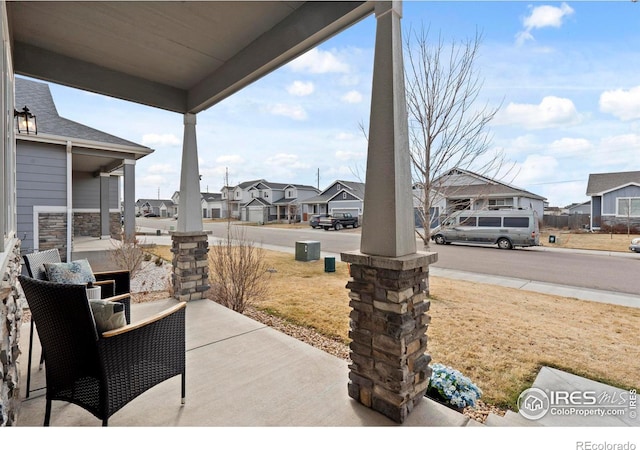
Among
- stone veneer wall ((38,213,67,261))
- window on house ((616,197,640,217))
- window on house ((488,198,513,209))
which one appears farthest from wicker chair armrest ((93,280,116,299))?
window on house ((616,197,640,217))

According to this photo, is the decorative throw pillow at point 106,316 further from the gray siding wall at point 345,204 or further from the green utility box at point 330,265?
the gray siding wall at point 345,204

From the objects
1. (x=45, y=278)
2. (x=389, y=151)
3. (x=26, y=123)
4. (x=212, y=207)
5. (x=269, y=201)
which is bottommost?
(x=45, y=278)

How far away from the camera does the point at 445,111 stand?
17.4ft

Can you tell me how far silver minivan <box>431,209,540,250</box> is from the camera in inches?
477

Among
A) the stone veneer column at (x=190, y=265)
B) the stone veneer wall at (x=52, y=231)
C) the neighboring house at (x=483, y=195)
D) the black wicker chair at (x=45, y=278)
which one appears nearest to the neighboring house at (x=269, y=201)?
the neighboring house at (x=483, y=195)

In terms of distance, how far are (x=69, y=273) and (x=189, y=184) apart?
1860 mm

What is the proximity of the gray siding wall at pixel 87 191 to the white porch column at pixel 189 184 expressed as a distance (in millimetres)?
9131

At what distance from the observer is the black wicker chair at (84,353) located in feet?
5.43

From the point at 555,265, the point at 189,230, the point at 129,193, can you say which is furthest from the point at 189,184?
the point at 555,265

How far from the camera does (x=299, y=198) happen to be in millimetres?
31688

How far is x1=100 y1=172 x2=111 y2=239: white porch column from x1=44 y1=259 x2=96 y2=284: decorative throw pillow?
9403 millimetres

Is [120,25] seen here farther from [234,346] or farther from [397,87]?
[234,346]

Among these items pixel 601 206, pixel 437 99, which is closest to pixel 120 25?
pixel 437 99

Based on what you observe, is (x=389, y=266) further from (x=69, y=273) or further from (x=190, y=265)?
(x=190, y=265)
